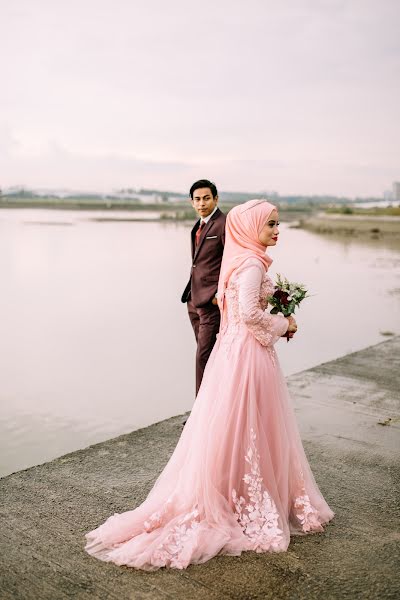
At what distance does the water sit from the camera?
19.9 feet

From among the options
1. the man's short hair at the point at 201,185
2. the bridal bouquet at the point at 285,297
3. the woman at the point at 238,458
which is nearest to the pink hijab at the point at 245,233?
the woman at the point at 238,458

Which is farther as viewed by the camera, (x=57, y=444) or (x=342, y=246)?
(x=342, y=246)

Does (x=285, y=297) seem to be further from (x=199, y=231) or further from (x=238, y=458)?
(x=199, y=231)

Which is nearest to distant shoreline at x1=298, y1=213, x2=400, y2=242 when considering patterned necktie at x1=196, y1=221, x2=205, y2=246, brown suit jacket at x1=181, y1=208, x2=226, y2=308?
patterned necktie at x1=196, y1=221, x2=205, y2=246

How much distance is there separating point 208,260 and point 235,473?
210cm

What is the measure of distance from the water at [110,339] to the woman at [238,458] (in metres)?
2.26

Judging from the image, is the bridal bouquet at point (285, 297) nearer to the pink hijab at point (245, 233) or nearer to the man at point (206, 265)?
the pink hijab at point (245, 233)

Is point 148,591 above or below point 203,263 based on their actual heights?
below

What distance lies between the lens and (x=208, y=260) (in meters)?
4.88

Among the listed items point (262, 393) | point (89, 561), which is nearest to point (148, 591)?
point (89, 561)

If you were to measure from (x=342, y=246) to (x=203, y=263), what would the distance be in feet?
95.9

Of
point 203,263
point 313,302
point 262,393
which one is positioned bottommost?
point 313,302

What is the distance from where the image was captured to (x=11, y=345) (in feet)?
30.0

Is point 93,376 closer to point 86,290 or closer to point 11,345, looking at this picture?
point 11,345
